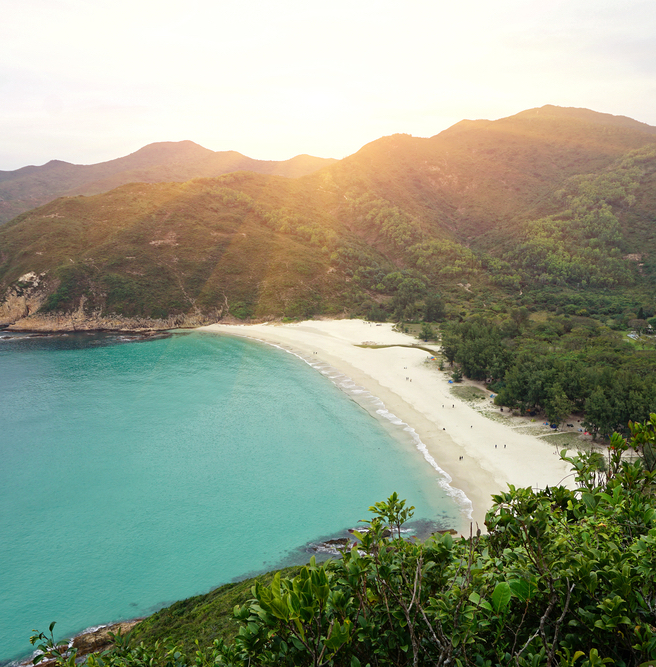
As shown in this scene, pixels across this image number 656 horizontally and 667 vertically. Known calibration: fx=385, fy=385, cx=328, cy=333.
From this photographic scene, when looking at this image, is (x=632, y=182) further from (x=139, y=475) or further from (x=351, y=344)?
(x=139, y=475)

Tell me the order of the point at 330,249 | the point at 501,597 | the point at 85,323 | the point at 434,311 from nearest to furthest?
1. the point at 501,597
2. the point at 434,311
3. the point at 85,323
4. the point at 330,249

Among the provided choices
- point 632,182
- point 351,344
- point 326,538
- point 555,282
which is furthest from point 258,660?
point 632,182

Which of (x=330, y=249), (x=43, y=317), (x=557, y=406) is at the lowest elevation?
(x=43, y=317)

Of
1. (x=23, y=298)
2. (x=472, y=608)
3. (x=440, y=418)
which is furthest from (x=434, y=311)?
(x=23, y=298)

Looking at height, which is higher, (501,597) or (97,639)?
(501,597)

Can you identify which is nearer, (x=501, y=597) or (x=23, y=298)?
(x=501, y=597)

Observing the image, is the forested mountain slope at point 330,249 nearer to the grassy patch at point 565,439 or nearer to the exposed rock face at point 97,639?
the grassy patch at point 565,439

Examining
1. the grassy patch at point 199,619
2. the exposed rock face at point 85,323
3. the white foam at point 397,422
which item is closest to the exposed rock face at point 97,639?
the grassy patch at point 199,619

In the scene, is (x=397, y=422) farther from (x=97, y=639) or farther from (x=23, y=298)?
(x=23, y=298)
